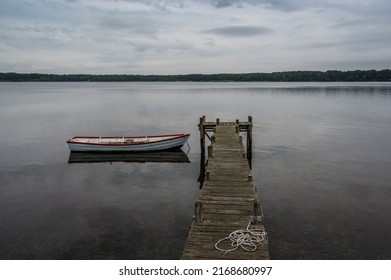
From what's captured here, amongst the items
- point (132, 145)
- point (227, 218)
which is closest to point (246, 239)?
point (227, 218)

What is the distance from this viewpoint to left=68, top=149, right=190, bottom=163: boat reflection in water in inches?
1223

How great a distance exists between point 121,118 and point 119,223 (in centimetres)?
4686

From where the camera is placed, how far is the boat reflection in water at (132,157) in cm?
3105

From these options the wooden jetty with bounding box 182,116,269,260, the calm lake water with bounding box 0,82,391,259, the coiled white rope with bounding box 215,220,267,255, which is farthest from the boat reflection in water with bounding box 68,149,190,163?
the coiled white rope with bounding box 215,220,267,255

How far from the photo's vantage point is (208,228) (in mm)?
11766

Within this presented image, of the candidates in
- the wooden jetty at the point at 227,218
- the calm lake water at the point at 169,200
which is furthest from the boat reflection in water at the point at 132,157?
the wooden jetty at the point at 227,218

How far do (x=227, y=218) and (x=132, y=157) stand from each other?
67.8ft

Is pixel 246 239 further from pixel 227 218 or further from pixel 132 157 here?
pixel 132 157

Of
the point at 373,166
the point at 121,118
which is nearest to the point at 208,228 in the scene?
the point at 373,166

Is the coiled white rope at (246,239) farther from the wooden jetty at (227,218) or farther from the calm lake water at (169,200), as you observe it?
the calm lake water at (169,200)

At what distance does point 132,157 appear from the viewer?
3203 centimetres

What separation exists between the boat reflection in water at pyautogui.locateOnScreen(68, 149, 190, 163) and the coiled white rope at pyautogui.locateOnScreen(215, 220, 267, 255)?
64.6 ft

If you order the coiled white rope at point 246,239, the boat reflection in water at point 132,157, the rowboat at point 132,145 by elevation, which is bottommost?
the boat reflection in water at point 132,157
